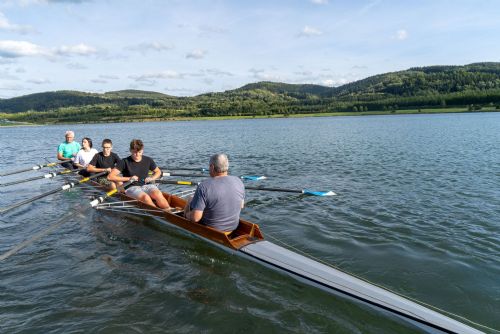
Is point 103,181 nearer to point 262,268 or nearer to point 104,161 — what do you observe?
point 104,161

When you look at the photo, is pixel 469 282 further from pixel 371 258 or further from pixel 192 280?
pixel 192 280

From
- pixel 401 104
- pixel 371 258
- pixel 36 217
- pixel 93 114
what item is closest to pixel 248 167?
pixel 36 217

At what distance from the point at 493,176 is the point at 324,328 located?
1426 cm

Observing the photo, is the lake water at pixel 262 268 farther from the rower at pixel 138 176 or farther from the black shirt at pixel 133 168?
the black shirt at pixel 133 168

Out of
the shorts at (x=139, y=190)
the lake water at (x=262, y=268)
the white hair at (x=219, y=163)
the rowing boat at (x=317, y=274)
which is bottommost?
the lake water at (x=262, y=268)

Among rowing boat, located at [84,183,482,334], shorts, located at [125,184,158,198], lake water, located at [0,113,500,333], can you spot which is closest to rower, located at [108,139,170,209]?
shorts, located at [125,184,158,198]


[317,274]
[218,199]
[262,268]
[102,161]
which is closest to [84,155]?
[102,161]

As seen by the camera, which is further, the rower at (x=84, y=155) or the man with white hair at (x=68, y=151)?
the man with white hair at (x=68, y=151)

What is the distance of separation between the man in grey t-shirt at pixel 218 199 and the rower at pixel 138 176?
2987 millimetres

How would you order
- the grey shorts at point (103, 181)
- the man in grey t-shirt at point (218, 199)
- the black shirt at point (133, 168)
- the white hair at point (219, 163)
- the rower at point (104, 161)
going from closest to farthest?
the white hair at point (219, 163) < the man in grey t-shirt at point (218, 199) < the black shirt at point (133, 168) < the rower at point (104, 161) < the grey shorts at point (103, 181)

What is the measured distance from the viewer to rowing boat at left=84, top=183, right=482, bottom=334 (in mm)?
4637

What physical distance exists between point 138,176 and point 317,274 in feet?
22.3

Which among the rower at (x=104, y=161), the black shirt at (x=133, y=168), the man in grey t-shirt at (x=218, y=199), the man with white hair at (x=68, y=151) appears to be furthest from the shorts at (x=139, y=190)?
the man with white hair at (x=68, y=151)

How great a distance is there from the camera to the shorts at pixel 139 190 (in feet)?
34.0
